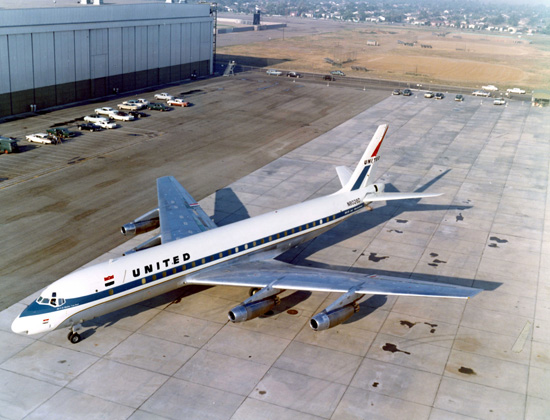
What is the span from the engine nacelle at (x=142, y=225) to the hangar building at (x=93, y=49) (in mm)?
47239

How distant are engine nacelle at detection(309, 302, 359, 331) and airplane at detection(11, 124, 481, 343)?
0.18 feet

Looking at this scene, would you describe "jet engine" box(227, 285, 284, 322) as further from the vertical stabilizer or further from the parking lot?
the parking lot

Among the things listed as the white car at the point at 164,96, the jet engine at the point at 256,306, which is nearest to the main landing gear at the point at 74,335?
the jet engine at the point at 256,306

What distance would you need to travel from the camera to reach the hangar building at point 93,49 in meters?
79.2

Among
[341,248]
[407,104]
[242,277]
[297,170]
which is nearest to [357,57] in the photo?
[407,104]

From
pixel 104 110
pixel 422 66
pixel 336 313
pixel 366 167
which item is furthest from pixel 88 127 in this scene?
pixel 422 66

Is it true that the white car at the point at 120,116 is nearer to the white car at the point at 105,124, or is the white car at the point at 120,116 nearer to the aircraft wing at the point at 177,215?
the white car at the point at 105,124

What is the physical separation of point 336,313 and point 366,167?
15.9 m

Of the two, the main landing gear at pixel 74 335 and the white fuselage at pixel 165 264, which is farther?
the main landing gear at pixel 74 335

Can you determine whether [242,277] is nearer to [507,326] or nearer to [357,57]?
[507,326]

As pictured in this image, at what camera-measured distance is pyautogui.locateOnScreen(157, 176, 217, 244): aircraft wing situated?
40.0 metres

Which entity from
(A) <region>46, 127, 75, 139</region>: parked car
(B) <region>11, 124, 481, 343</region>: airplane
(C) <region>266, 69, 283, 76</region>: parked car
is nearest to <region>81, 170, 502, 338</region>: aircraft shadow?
(B) <region>11, 124, 481, 343</region>: airplane

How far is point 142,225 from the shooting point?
142 feet

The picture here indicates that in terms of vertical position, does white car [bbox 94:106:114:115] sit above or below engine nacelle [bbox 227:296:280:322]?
above
